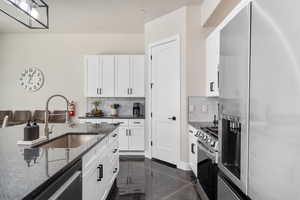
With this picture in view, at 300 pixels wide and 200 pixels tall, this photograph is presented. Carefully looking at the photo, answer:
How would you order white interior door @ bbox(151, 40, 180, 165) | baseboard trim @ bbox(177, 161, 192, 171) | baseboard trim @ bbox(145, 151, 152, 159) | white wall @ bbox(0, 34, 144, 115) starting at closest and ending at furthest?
baseboard trim @ bbox(177, 161, 192, 171) < white interior door @ bbox(151, 40, 180, 165) < baseboard trim @ bbox(145, 151, 152, 159) < white wall @ bbox(0, 34, 144, 115)

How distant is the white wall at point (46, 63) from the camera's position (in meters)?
6.04

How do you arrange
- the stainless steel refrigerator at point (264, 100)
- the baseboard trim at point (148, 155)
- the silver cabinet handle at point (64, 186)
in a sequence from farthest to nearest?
the baseboard trim at point (148, 155) → the silver cabinet handle at point (64, 186) → the stainless steel refrigerator at point (264, 100)

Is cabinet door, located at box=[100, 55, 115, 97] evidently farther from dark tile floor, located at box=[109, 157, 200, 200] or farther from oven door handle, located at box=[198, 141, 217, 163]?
oven door handle, located at box=[198, 141, 217, 163]

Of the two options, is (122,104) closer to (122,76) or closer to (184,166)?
(122,76)

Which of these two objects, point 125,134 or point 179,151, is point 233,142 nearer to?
point 179,151

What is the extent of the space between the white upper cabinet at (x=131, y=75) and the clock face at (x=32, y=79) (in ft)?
7.75

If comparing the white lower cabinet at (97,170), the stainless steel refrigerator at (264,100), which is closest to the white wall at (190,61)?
the white lower cabinet at (97,170)

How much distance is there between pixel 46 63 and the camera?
241 inches

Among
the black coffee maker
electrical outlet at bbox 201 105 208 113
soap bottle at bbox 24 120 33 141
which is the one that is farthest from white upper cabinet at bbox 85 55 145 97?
soap bottle at bbox 24 120 33 141

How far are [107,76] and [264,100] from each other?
4.76 meters

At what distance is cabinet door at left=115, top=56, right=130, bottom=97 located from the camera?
5394 millimetres

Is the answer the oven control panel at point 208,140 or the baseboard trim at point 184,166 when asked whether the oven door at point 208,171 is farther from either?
the baseboard trim at point 184,166

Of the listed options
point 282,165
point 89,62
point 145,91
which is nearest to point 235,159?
point 282,165

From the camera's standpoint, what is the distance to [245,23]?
1245 mm
